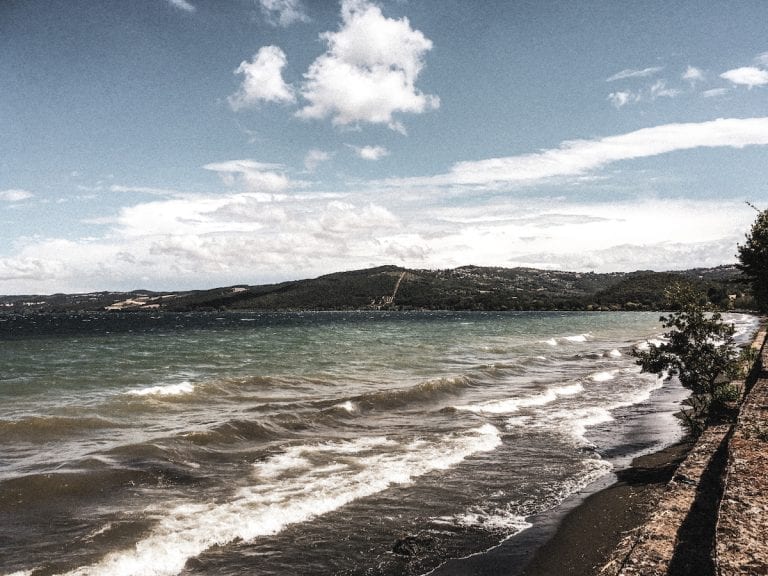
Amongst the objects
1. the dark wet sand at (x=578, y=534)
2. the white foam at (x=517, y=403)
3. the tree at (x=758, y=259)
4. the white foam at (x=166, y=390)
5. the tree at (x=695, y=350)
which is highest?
the tree at (x=758, y=259)

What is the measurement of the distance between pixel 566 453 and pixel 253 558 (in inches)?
431

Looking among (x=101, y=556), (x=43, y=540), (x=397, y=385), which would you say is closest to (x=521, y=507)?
(x=101, y=556)

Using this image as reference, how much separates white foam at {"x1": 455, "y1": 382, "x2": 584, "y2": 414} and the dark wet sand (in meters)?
9.39

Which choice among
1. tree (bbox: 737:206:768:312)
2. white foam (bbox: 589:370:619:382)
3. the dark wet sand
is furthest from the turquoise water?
tree (bbox: 737:206:768:312)

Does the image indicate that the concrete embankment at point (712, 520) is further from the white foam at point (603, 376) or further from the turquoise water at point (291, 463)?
the white foam at point (603, 376)

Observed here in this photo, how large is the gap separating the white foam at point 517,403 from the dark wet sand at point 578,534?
30.8ft

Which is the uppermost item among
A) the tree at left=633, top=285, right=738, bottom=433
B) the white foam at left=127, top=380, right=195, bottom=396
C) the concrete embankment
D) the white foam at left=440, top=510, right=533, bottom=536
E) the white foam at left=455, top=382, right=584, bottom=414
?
the tree at left=633, top=285, right=738, bottom=433

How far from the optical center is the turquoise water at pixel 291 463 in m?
9.85

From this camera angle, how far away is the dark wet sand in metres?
8.88

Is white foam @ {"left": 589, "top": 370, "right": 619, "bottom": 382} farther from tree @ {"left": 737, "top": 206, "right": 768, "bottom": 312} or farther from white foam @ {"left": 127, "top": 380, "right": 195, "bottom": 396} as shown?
white foam @ {"left": 127, "top": 380, "right": 195, "bottom": 396}

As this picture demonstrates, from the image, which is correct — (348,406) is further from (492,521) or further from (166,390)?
(492,521)

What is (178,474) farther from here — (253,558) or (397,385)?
(397,385)

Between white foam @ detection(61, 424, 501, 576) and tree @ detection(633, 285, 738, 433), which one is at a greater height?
tree @ detection(633, 285, 738, 433)

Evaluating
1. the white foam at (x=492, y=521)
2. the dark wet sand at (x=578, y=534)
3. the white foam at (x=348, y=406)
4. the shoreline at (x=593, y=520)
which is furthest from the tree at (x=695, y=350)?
the white foam at (x=348, y=406)
